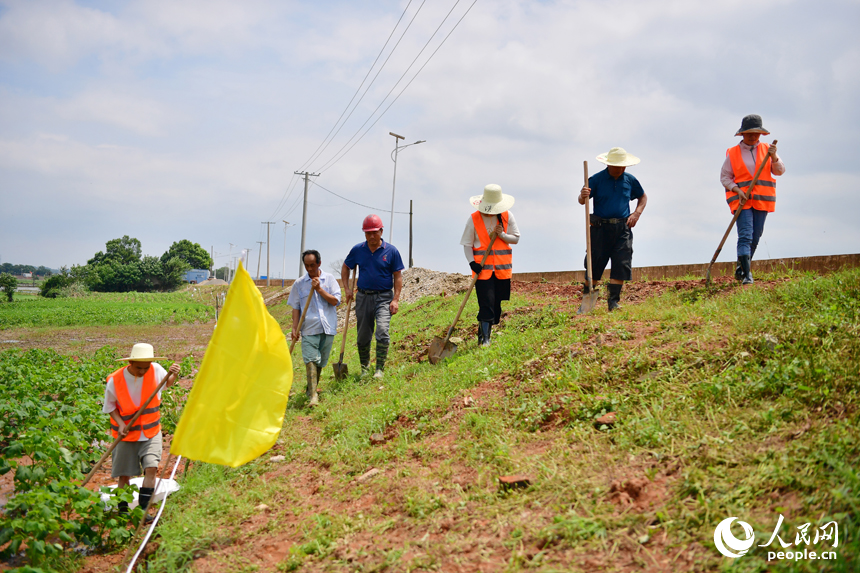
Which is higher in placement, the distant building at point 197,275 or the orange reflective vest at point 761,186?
the distant building at point 197,275

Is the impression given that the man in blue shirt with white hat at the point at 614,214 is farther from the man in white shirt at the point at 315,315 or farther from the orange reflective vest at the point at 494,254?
the man in white shirt at the point at 315,315

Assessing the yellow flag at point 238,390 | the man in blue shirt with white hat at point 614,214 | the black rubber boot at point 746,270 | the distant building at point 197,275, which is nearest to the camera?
the yellow flag at point 238,390

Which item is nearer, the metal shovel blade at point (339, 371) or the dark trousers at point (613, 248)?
the dark trousers at point (613, 248)

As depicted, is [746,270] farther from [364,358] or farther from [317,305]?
[317,305]

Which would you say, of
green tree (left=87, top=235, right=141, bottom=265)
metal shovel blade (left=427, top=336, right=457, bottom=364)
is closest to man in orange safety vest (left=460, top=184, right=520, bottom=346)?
metal shovel blade (left=427, top=336, right=457, bottom=364)

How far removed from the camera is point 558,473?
3215 mm

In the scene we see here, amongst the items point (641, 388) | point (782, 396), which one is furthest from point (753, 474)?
point (641, 388)

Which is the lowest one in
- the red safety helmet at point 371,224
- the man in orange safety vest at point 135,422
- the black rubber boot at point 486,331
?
the man in orange safety vest at point 135,422

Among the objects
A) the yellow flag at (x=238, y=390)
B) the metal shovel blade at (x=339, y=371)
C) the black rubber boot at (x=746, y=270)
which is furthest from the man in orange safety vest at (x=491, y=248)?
the yellow flag at (x=238, y=390)

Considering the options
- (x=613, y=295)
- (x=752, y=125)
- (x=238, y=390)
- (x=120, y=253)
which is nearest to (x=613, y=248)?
(x=613, y=295)

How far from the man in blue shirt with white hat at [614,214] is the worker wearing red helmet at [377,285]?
94.9 inches

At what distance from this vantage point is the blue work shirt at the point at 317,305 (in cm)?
667

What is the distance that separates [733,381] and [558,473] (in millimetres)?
1332

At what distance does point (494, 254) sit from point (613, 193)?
1.55 m
